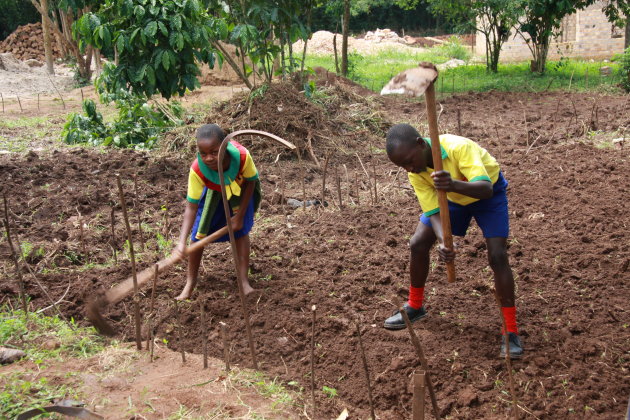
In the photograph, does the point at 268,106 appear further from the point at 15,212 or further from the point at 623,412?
the point at 623,412

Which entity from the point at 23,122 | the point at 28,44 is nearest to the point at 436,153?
the point at 23,122

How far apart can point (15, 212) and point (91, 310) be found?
2.70m

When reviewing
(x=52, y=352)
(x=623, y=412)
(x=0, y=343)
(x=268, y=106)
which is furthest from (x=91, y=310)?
(x=268, y=106)

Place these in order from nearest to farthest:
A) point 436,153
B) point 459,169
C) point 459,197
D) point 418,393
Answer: point 418,393 < point 436,153 < point 459,169 < point 459,197

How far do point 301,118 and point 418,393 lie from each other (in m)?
5.86

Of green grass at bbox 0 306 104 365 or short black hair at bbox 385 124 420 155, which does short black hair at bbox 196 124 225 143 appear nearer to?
short black hair at bbox 385 124 420 155

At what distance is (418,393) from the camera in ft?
6.04

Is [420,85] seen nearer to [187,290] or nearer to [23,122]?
[187,290]

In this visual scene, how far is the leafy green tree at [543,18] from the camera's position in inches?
468

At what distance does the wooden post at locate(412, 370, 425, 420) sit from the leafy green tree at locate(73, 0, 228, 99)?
20.3 ft

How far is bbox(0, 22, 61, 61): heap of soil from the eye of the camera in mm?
23156

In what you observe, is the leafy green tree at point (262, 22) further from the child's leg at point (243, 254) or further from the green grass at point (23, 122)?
the green grass at point (23, 122)

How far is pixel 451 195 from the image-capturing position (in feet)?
9.97

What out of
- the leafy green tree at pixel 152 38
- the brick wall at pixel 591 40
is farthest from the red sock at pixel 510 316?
the brick wall at pixel 591 40
